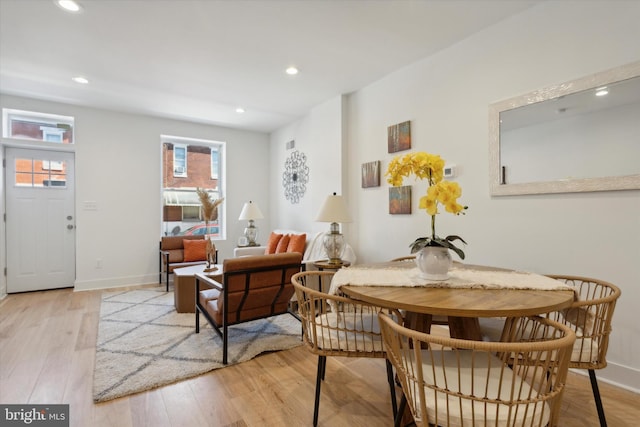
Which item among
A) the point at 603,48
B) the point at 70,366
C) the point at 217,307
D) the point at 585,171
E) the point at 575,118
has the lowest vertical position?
the point at 70,366

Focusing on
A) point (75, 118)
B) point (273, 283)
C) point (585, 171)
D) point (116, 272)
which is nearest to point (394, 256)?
point (273, 283)

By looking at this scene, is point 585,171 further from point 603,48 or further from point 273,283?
point 273,283

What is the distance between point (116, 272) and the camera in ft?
15.4

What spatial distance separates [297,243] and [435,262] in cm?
252

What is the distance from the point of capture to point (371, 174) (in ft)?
11.9

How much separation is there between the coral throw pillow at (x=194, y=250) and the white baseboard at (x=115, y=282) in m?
0.62

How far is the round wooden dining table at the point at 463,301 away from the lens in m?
1.21

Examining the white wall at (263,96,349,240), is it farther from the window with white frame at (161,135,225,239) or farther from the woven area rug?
the woven area rug

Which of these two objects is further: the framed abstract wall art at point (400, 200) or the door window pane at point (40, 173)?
the door window pane at point (40, 173)

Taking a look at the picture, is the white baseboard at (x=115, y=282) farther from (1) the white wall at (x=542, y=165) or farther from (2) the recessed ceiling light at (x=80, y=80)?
(1) the white wall at (x=542, y=165)

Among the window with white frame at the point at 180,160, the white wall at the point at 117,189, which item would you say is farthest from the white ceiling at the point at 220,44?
the window with white frame at the point at 180,160

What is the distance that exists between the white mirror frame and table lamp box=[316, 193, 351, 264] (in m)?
1.41

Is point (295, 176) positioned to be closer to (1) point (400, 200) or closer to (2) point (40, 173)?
(1) point (400, 200)

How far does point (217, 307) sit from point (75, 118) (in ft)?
13.0
